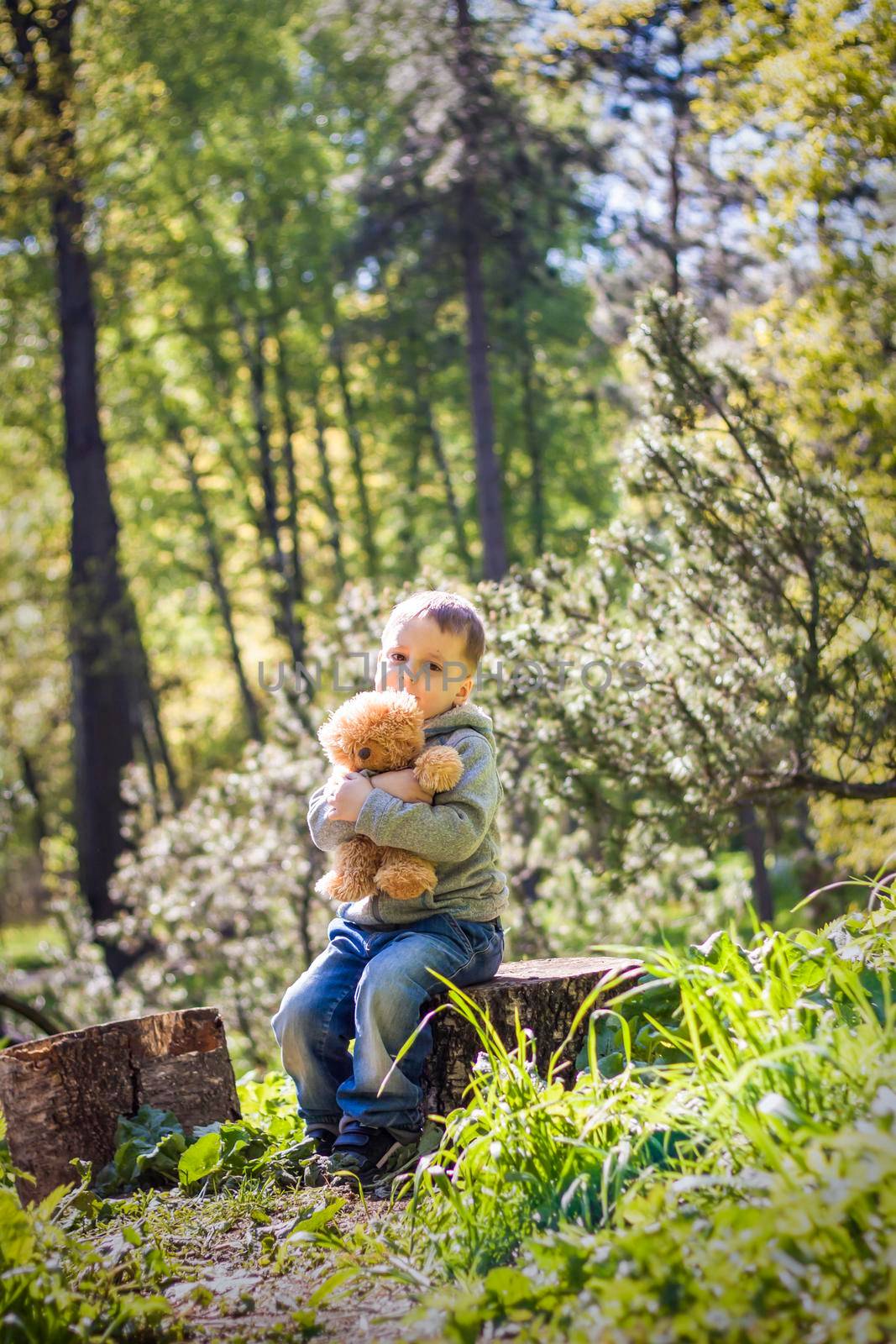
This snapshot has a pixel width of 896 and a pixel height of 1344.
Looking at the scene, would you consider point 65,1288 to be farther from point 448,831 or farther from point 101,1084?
point 448,831

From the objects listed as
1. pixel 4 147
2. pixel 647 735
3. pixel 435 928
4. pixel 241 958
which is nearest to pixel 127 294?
pixel 4 147

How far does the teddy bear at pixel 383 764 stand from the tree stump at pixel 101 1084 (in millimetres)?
755

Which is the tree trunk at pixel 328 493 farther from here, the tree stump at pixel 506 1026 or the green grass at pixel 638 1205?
the green grass at pixel 638 1205

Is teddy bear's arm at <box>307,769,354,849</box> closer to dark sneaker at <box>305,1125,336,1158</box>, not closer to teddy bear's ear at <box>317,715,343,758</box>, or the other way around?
teddy bear's ear at <box>317,715,343,758</box>

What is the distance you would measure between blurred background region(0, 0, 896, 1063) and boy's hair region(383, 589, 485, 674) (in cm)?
141

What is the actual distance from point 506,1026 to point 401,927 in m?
0.43

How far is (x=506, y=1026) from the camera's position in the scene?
3680 mm

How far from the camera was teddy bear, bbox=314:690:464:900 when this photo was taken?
3621 mm

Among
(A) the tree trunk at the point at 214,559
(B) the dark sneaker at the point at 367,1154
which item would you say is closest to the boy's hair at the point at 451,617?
(B) the dark sneaker at the point at 367,1154

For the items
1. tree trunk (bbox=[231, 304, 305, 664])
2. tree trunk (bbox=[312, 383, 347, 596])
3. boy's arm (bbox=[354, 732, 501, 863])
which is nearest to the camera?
boy's arm (bbox=[354, 732, 501, 863])

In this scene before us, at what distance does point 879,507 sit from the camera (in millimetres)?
7082

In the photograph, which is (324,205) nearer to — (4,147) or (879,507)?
(4,147)

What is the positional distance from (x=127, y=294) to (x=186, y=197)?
3424 mm

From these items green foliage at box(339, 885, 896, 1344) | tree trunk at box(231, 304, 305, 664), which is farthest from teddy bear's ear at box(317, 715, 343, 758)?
tree trunk at box(231, 304, 305, 664)
